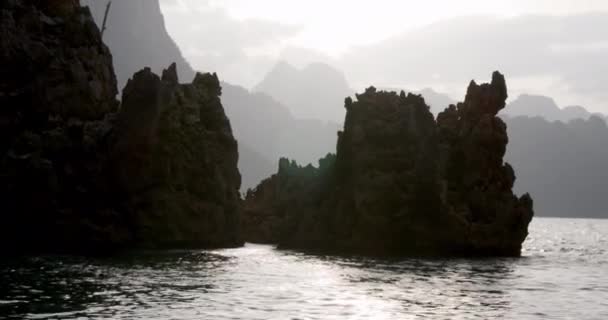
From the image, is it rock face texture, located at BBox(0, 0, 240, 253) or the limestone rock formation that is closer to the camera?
the limestone rock formation

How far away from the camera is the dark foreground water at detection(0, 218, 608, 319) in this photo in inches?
1499

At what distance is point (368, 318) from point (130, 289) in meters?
18.3

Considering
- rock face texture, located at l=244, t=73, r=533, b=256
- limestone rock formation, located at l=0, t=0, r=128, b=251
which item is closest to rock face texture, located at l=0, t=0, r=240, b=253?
limestone rock formation, located at l=0, t=0, r=128, b=251

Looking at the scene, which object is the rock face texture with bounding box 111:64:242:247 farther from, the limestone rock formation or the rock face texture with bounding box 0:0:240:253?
the limestone rock formation

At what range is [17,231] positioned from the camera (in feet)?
250

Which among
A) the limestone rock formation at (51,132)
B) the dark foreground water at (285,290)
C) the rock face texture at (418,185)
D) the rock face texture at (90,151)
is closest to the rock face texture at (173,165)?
the rock face texture at (90,151)

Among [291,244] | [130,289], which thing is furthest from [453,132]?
[130,289]

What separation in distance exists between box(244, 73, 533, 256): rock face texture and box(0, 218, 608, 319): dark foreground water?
56.4ft

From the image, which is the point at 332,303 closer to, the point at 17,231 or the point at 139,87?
the point at 17,231

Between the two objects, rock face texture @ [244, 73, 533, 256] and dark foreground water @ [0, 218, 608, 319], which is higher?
rock face texture @ [244, 73, 533, 256]

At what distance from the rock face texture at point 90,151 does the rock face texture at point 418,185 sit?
699 inches

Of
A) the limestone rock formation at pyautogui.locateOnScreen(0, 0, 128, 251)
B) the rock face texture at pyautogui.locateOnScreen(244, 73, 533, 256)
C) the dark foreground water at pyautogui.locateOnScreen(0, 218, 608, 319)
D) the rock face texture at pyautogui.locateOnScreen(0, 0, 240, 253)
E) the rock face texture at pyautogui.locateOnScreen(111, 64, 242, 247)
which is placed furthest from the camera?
the rock face texture at pyautogui.locateOnScreen(244, 73, 533, 256)

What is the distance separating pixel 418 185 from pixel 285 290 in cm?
4905

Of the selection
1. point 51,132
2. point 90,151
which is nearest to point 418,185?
point 90,151
